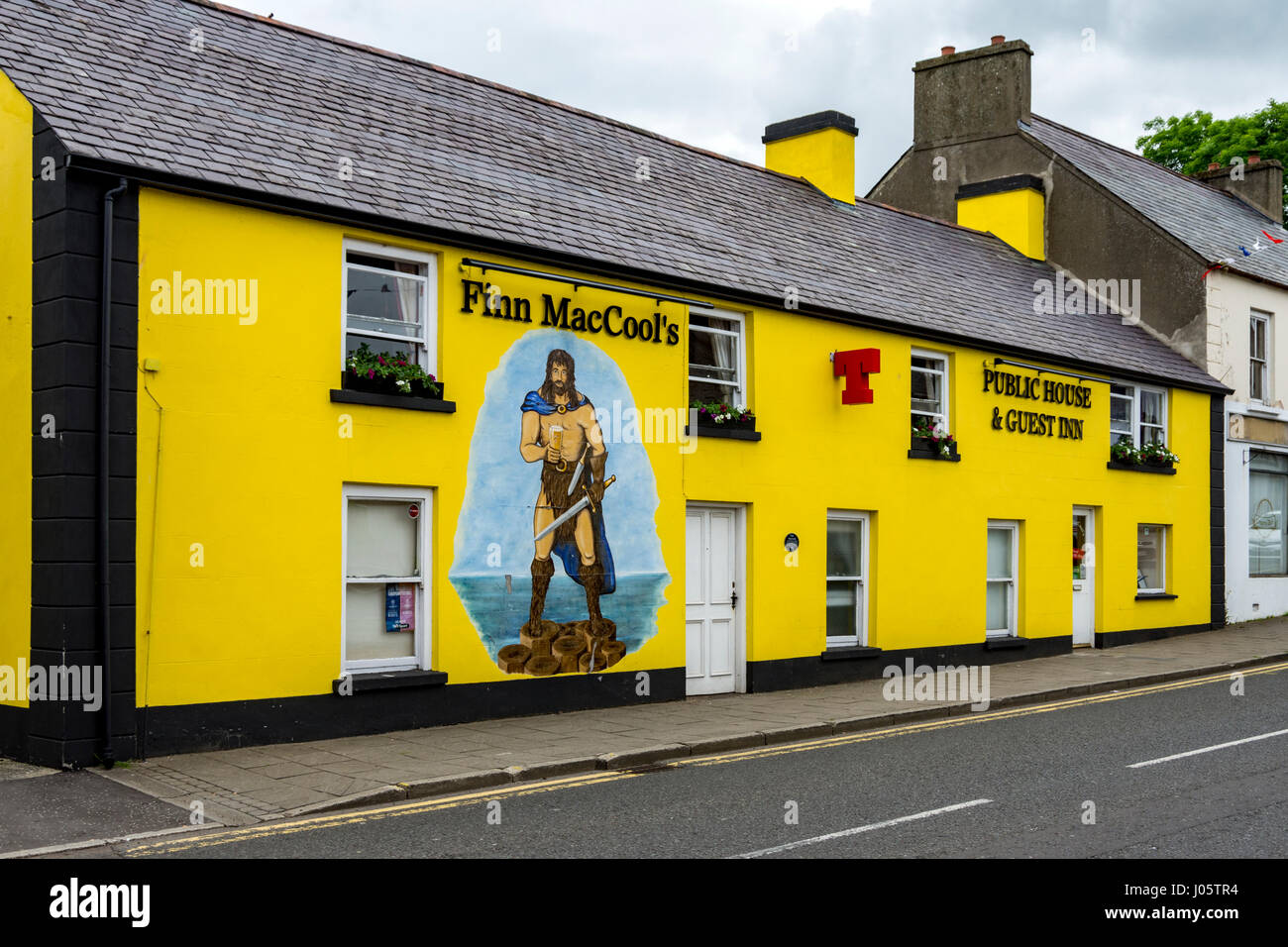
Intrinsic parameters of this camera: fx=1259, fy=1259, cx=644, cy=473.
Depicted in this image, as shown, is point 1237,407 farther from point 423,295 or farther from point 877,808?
point 877,808

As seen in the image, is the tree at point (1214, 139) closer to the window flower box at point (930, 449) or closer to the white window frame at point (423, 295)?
the window flower box at point (930, 449)

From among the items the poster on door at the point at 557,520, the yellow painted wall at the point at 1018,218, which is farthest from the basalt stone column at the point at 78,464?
the yellow painted wall at the point at 1018,218

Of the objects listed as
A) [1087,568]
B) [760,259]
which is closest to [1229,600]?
[1087,568]

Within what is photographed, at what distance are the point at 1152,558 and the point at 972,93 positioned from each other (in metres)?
11.2

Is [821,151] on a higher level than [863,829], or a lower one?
higher

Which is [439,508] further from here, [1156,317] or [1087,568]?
[1156,317]

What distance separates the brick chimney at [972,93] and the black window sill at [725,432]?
14759 mm

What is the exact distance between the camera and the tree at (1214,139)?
39.0m

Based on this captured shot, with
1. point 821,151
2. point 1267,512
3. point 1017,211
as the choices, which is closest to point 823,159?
point 821,151

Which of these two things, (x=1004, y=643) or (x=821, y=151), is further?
(x=821, y=151)

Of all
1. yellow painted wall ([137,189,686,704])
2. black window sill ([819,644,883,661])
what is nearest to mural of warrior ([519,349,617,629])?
yellow painted wall ([137,189,686,704])

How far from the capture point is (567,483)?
14078 millimetres

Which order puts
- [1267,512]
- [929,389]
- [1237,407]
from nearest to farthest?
[929,389] < [1237,407] < [1267,512]
